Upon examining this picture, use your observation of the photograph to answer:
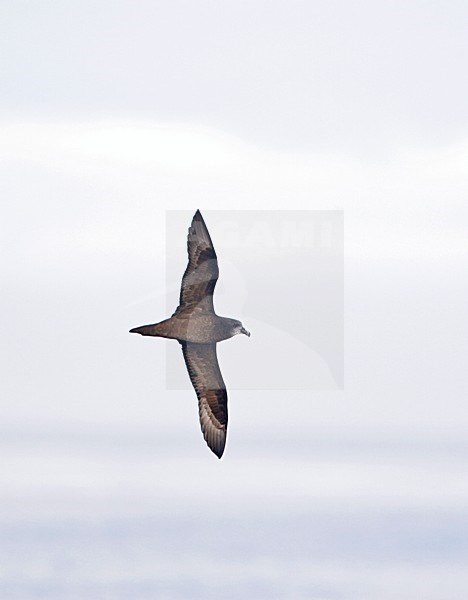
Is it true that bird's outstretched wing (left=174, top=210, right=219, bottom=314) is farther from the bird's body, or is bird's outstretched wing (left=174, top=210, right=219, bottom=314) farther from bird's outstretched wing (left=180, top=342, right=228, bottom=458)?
bird's outstretched wing (left=180, top=342, right=228, bottom=458)

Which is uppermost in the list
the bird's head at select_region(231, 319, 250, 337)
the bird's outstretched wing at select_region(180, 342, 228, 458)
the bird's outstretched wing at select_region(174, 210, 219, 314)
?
the bird's outstretched wing at select_region(174, 210, 219, 314)

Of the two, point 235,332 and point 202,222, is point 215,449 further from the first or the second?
point 202,222

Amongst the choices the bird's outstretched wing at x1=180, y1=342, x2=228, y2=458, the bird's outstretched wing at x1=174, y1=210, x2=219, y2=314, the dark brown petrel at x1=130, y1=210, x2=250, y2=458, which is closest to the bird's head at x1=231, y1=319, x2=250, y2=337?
the dark brown petrel at x1=130, y1=210, x2=250, y2=458

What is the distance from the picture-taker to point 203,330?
34.7 m

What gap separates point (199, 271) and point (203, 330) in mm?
1851

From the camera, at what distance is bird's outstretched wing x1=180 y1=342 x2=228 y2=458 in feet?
117

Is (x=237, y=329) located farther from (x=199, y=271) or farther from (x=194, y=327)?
(x=199, y=271)

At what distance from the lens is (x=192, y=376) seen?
36.0 meters

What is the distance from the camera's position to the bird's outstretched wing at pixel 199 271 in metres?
33.6

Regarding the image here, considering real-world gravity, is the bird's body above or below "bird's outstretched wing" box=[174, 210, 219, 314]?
below

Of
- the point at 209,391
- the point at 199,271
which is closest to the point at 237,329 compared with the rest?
the point at 199,271

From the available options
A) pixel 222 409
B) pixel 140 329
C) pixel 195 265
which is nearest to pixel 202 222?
pixel 195 265

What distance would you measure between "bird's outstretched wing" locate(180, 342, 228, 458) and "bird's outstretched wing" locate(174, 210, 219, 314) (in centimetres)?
181

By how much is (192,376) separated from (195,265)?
3904 mm
